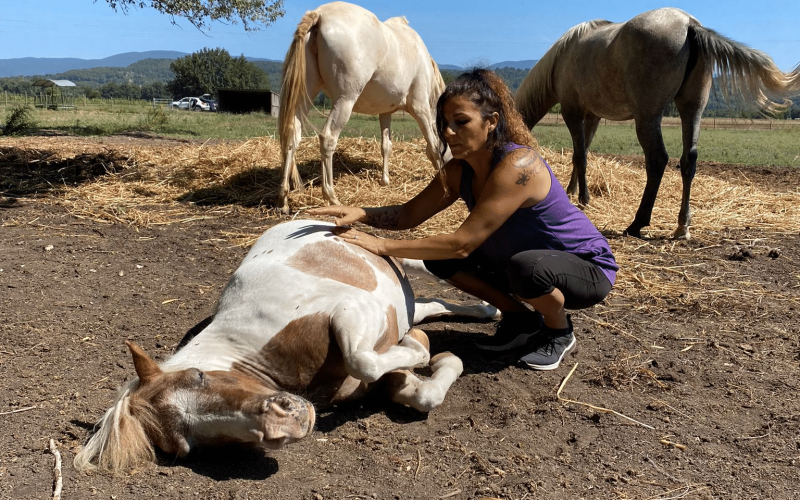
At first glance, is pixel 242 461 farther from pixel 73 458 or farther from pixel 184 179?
pixel 184 179

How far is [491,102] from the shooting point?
3.02 meters

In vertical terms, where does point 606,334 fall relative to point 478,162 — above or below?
below

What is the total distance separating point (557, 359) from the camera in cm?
328

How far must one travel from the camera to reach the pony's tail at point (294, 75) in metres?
6.14

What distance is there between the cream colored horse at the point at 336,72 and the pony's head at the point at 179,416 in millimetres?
3917

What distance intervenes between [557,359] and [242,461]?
1645 mm

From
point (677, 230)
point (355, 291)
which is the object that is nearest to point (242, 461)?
point (355, 291)

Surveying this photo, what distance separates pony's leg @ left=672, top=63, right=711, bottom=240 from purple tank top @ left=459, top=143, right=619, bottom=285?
3.04 m

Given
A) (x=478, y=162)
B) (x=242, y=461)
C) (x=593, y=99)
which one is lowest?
(x=242, y=461)

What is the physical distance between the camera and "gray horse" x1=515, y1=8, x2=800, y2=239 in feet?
18.6

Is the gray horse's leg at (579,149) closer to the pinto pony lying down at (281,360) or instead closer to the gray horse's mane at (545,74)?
the gray horse's mane at (545,74)

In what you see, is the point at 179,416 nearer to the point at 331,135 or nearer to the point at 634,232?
the point at 331,135

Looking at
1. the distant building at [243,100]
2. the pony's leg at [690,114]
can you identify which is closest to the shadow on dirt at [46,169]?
the pony's leg at [690,114]

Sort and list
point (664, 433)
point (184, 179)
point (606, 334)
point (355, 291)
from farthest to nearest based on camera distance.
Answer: point (184, 179) → point (606, 334) → point (355, 291) → point (664, 433)
